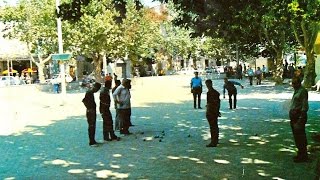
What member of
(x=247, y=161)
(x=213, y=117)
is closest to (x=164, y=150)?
(x=213, y=117)

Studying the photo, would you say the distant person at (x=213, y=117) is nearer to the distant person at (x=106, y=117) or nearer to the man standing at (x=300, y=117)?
the man standing at (x=300, y=117)

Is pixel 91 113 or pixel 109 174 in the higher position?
pixel 91 113

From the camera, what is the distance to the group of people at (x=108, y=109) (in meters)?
11.3

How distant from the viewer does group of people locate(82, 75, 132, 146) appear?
11.3 metres

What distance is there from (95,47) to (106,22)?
100 inches

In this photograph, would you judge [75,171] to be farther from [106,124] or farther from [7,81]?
[7,81]

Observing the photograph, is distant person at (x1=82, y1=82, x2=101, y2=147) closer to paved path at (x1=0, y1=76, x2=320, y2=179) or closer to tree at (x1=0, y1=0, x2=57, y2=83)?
paved path at (x1=0, y1=76, x2=320, y2=179)

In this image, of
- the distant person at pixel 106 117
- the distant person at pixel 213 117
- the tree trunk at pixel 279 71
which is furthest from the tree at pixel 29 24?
the distant person at pixel 213 117

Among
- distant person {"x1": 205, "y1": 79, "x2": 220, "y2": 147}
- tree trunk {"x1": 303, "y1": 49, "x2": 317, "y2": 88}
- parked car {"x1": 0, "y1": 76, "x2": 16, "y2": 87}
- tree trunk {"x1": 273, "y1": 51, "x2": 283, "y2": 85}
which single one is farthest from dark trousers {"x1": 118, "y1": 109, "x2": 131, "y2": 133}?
parked car {"x1": 0, "y1": 76, "x2": 16, "y2": 87}

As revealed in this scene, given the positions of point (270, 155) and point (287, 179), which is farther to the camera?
point (270, 155)

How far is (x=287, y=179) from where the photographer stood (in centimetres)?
729

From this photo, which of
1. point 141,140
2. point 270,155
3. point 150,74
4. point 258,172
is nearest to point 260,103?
point 141,140

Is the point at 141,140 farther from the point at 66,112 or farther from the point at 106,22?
the point at 106,22

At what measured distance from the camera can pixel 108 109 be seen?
12.0 meters
